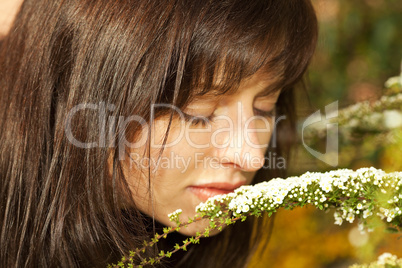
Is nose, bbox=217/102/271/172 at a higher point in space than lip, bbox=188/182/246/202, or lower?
higher

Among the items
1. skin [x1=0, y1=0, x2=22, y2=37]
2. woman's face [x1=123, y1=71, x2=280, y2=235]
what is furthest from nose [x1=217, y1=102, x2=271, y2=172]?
skin [x1=0, y1=0, x2=22, y2=37]

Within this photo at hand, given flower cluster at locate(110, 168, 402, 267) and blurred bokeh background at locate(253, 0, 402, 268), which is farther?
blurred bokeh background at locate(253, 0, 402, 268)

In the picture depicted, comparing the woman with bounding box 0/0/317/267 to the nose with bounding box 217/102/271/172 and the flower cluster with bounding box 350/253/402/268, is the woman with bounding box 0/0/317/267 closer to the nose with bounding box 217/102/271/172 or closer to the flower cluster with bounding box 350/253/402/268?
the nose with bounding box 217/102/271/172

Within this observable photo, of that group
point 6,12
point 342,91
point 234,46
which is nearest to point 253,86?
point 234,46

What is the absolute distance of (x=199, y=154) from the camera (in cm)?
86

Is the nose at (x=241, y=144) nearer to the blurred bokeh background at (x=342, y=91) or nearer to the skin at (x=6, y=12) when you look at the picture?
the blurred bokeh background at (x=342, y=91)

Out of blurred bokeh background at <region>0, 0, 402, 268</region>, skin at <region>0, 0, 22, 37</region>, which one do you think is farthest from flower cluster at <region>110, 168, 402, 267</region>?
skin at <region>0, 0, 22, 37</region>

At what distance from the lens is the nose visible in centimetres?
87

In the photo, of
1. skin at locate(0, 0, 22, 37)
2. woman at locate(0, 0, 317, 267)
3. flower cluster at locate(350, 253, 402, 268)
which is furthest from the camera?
skin at locate(0, 0, 22, 37)

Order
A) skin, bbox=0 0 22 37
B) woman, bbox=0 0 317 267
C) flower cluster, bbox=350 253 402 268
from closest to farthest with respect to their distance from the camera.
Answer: flower cluster, bbox=350 253 402 268
woman, bbox=0 0 317 267
skin, bbox=0 0 22 37

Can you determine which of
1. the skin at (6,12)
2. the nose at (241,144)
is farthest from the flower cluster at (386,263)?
the skin at (6,12)

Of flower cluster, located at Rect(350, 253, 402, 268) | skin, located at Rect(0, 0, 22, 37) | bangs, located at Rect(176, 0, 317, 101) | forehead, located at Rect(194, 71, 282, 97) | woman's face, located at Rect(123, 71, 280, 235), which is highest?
skin, located at Rect(0, 0, 22, 37)

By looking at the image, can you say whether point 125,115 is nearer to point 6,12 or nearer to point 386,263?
point 386,263

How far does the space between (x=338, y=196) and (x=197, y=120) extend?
0.29 m
